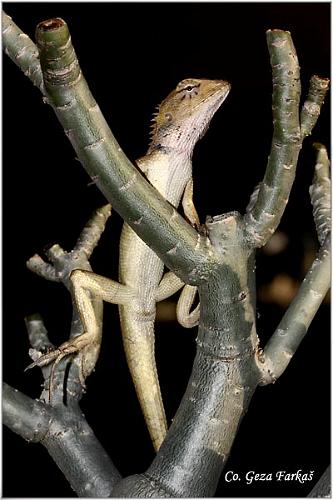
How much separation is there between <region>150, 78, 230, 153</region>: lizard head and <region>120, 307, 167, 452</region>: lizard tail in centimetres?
30

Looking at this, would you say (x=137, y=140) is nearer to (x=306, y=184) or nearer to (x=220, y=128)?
(x=220, y=128)

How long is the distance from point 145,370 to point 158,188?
30 cm

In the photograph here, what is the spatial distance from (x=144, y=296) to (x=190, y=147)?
0.26 metres

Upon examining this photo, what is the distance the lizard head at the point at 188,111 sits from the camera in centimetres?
107

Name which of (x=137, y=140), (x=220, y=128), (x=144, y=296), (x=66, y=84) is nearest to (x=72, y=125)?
(x=66, y=84)

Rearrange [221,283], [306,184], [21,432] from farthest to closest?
[306,184] < [21,432] < [221,283]

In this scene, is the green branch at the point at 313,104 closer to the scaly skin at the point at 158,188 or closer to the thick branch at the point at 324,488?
the scaly skin at the point at 158,188

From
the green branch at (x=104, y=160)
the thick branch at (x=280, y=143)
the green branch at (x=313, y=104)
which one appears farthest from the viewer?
the green branch at (x=313, y=104)

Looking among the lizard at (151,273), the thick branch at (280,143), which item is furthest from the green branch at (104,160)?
the lizard at (151,273)

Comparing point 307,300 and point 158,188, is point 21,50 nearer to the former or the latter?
point 158,188

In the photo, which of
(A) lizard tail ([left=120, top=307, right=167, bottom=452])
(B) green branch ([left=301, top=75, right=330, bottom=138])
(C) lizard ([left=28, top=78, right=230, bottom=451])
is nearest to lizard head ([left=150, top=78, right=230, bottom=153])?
(C) lizard ([left=28, top=78, right=230, bottom=451])

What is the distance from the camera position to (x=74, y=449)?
1048 mm

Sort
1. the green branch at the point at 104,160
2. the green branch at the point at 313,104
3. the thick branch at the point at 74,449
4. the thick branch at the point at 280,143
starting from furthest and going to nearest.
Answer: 1. the thick branch at the point at 74,449
2. the green branch at the point at 313,104
3. the thick branch at the point at 280,143
4. the green branch at the point at 104,160

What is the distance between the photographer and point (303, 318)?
3.38 ft
